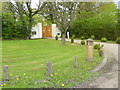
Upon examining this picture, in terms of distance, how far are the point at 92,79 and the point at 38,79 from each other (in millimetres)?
1575

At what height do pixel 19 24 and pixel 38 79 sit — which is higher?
pixel 19 24

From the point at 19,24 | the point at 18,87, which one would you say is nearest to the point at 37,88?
the point at 18,87

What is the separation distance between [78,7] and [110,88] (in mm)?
9272

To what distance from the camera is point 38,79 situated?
3164 millimetres

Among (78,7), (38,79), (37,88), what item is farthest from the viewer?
(78,7)

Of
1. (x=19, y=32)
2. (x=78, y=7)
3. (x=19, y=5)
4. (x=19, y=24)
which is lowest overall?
(x=19, y=32)

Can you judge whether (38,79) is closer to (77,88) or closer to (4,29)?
(77,88)

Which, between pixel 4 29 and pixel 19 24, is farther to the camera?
pixel 19 24

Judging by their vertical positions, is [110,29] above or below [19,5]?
below

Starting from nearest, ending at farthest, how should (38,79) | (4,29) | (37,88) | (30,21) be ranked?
1. (37,88)
2. (38,79)
3. (4,29)
4. (30,21)

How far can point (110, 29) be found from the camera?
15555 millimetres

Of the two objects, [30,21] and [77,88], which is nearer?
[77,88]

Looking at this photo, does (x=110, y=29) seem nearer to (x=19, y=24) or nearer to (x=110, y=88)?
(x=19, y=24)

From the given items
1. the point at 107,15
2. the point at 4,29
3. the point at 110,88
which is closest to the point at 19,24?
the point at 4,29
